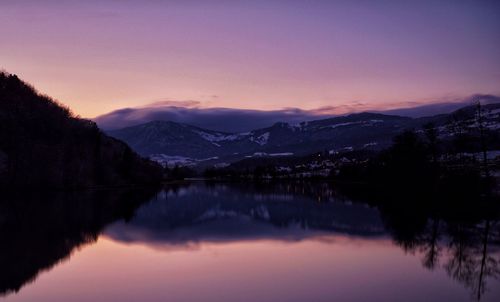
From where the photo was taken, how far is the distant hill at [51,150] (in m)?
111

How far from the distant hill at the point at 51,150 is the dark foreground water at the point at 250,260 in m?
68.1

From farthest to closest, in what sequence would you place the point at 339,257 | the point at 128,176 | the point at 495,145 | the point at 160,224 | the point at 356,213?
the point at 495,145, the point at 128,176, the point at 356,213, the point at 160,224, the point at 339,257

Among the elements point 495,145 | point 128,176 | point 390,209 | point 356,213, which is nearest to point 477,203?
point 390,209

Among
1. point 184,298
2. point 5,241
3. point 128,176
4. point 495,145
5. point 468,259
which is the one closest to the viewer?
point 184,298

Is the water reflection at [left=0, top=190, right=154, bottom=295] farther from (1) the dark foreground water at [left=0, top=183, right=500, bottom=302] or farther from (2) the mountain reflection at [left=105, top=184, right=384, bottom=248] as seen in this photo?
(2) the mountain reflection at [left=105, top=184, right=384, bottom=248]

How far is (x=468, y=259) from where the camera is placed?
26.0 metres

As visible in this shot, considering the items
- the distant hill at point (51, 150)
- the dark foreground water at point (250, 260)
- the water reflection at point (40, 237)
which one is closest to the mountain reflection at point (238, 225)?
the dark foreground water at point (250, 260)

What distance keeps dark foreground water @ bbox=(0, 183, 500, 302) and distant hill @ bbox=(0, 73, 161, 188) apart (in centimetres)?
6809

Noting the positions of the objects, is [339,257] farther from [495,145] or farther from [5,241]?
[495,145]

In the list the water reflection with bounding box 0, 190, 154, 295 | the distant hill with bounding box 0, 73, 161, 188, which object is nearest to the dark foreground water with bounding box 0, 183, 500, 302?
the water reflection with bounding box 0, 190, 154, 295

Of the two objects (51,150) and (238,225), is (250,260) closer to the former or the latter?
(238,225)

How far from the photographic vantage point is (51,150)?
121m

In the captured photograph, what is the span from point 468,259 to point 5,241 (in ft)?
85.1

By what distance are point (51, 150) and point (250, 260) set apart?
343 feet
